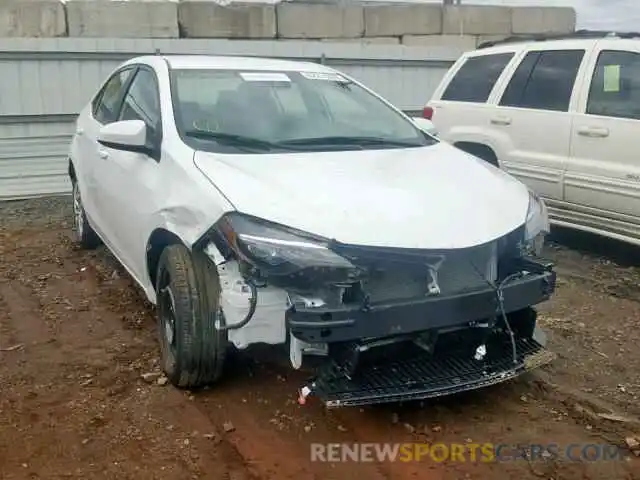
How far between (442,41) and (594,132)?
6.76m

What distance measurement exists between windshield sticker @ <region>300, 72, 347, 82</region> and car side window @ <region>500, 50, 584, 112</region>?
7.27ft

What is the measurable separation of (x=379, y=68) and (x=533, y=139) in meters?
4.29

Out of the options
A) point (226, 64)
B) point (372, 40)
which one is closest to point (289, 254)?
point (226, 64)

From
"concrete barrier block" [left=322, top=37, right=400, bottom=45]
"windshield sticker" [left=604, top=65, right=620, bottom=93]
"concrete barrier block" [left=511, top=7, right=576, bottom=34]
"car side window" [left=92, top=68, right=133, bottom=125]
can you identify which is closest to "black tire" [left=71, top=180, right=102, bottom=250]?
"car side window" [left=92, top=68, right=133, bottom=125]

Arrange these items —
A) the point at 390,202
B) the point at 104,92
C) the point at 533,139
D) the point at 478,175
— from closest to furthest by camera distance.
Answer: the point at 390,202
the point at 478,175
the point at 104,92
the point at 533,139

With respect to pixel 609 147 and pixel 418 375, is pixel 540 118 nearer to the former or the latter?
pixel 609 147

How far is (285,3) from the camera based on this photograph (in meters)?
11.2

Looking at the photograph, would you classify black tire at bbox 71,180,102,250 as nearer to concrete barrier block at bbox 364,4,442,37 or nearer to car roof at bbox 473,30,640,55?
car roof at bbox 473,30,640,55

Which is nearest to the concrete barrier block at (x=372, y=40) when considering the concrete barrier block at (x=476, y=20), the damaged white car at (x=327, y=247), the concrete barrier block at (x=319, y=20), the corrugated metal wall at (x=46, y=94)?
the concrete barrier block at (x=319, y=20)

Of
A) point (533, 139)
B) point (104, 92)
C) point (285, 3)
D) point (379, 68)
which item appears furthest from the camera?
point (285, 3)

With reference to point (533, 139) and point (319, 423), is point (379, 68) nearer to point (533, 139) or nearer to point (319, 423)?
point (533, 139)

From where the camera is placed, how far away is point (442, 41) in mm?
12156

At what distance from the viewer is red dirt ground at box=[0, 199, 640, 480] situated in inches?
120

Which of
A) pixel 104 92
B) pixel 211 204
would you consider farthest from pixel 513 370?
pixel 104 92
